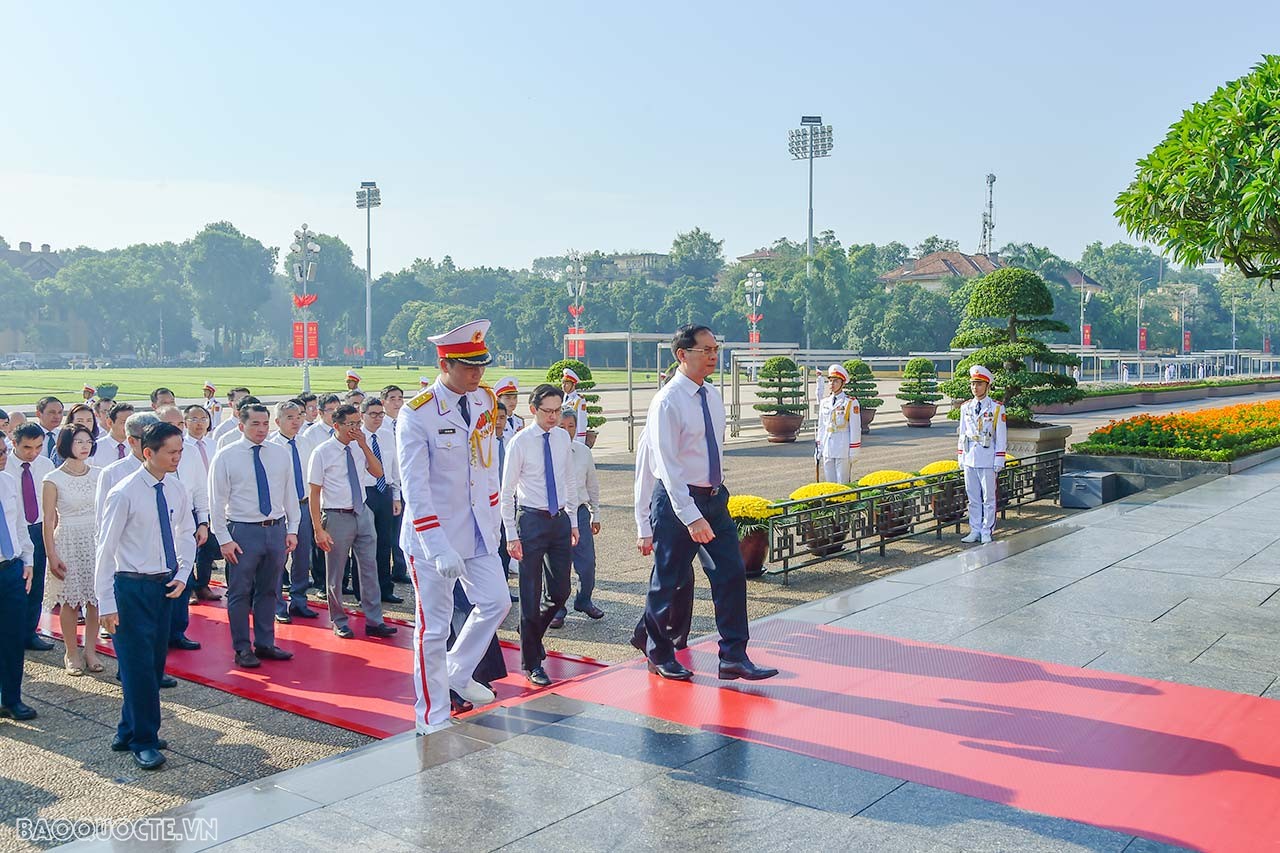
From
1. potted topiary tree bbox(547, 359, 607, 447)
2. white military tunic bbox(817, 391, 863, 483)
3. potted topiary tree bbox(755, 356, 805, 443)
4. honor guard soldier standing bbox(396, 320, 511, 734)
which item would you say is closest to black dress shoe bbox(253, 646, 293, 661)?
honor guard soldier standing bbox(396, 320, 511, 734)

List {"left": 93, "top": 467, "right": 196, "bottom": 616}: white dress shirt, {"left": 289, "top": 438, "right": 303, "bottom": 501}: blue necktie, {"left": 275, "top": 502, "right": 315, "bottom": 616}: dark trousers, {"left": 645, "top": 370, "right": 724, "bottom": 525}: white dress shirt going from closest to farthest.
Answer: {"left": 93, "top": 467, "right": 196, "bottom": 616}: white dress shirt < {"left": 645, "top": 370, "right": 724, "bottom": 525}: white dress shirt < {"left": 289, "top": 438, "right": 303, "bottom": 501}: blue necktie < {"left": 275, "top": 502, "right": 315, "bottom": 616}: dark trousers

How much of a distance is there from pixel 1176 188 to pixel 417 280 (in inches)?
Answer: 4175

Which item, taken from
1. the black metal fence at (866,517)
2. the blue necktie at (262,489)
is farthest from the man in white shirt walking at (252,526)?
the black metal fence at (866,517)

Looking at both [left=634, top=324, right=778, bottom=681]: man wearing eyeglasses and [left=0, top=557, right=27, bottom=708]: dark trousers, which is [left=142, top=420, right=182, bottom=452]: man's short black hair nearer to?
[left=0, top=557, right=27, bottom=708]: dark trousers

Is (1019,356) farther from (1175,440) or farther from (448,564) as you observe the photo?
(448,564)

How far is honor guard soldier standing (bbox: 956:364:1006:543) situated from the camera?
10.8 metres

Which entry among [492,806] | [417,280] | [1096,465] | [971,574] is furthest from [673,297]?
[492,806]

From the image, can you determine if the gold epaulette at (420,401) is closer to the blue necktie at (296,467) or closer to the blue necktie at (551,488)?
the blue necktie at (551,488)

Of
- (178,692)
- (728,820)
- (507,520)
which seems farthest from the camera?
(507,520)

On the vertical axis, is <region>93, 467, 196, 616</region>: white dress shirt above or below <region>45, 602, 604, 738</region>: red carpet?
above

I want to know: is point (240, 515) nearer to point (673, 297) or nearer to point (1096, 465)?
point (1096, 465)

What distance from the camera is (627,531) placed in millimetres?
12047

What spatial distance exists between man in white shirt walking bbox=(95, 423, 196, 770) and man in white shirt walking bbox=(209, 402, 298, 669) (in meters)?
1.38

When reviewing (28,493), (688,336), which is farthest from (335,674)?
(688,336)
